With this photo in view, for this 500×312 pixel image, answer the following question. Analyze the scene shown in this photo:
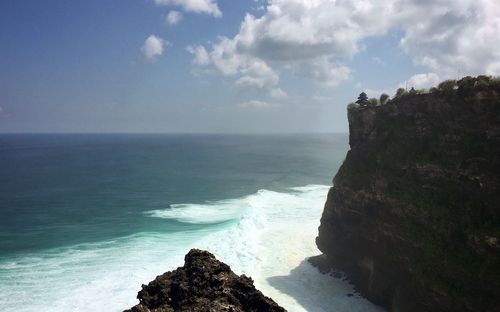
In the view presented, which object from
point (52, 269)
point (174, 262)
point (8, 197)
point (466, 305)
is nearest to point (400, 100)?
point (466, 305)

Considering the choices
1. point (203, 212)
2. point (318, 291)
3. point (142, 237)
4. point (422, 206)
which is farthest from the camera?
point (203, 212)

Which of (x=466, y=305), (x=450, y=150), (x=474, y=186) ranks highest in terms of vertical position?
(x=450, y=150)

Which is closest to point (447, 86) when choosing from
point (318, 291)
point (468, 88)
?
point (468, 88)

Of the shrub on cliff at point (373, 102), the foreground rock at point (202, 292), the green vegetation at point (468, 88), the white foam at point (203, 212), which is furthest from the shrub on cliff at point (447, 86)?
the white foam at point (203, 212)

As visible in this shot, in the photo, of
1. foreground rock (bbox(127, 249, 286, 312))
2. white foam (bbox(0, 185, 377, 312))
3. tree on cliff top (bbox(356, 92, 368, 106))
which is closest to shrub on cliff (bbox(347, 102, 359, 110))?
tree on cliff top (bbox(356, 92, 368, 106))

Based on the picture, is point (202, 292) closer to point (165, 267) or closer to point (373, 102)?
point (165, 267)

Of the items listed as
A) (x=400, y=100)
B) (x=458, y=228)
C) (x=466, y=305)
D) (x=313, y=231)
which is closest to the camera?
(x=466, y=305)

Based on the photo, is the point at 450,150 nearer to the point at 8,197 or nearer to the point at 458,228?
the point at 458,228
